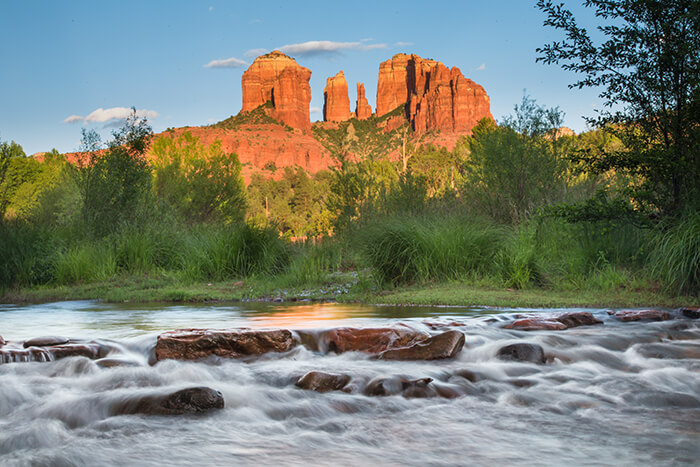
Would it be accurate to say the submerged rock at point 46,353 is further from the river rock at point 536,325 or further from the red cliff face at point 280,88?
the red cliff face at point 280,88

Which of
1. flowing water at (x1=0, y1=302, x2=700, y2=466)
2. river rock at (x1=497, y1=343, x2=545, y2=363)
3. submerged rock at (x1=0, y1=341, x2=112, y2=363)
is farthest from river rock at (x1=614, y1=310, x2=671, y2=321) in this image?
submerged rock at (x1=0, y1=341, x2=112, y2=363)

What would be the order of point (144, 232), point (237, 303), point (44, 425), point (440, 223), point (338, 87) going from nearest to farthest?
point (44, 425) → point (237, 303) → point (440, 223) → point (144, 232) → point (338, 87)

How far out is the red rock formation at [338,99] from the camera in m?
160

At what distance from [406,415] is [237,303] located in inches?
257

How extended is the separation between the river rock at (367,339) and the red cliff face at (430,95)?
356 feet

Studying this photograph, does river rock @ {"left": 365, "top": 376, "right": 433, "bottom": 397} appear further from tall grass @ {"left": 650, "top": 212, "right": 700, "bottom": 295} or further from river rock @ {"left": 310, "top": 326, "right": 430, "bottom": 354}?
tall grass @ {"left": 650, "top": 212, "right": 700, "bottom": 295}

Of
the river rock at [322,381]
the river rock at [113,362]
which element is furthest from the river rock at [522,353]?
the river rock at [113,362]

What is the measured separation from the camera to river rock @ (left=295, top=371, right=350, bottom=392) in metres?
4.23

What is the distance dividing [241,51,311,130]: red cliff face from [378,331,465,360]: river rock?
138604 millimetres

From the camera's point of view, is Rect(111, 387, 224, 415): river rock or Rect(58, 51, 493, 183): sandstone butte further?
Rect(58, 51, 493, 183): sandstone butte

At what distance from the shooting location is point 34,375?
4402 mm

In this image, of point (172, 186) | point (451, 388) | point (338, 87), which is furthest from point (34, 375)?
point (338, 87)

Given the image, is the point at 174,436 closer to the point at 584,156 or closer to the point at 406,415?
the point at 406,415

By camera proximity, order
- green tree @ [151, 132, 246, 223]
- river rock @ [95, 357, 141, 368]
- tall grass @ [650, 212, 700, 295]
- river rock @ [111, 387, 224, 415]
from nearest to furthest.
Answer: river rock @ [111, 387, 224, 415] < river rock @ [95, 357, 141, 368] < tall grass @ [650, 212, 700, 295] < green tree @ [151, 132, 246, 223]
